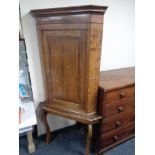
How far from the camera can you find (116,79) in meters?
1.84

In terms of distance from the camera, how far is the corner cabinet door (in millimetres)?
1423

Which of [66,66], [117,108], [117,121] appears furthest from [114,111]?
[66,66]

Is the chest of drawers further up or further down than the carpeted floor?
further up

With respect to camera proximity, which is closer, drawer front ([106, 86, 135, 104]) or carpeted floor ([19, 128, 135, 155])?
drawer front ([106, 86, 135, 104])

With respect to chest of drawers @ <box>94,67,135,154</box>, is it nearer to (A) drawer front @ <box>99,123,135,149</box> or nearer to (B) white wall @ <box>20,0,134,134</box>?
(A) drawer front @ <box>99,123,135,149</box>

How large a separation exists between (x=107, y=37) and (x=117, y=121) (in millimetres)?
985

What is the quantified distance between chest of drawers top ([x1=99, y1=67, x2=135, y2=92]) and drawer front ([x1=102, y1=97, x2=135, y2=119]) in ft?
0.59

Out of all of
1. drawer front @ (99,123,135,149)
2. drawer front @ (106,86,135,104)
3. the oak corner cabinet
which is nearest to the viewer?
the oak corner cabinet

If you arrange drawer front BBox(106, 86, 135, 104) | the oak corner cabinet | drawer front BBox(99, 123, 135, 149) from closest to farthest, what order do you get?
the oak corner cabinet < drawer front BBox(106, 86, 135, 104) < drawer front BBox(99, 123, 135, 149)

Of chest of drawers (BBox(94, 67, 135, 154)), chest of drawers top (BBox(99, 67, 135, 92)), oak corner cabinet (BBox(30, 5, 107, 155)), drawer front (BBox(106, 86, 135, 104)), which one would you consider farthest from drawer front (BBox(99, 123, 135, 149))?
chest of drawers top (BBox(99, 67, 135, 92))

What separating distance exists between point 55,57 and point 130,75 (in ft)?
3.03
